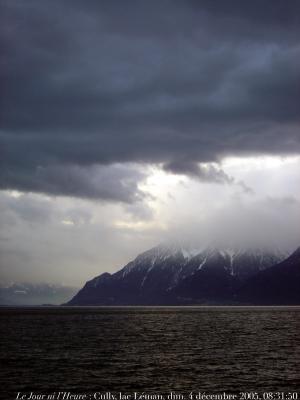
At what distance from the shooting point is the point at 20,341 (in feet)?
418

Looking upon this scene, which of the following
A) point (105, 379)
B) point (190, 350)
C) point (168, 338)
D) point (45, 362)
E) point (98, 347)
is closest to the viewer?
point (105, 379)

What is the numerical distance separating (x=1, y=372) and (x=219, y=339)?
68.0 meters

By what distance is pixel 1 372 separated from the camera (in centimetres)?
7669

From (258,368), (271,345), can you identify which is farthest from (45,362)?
(271,345)

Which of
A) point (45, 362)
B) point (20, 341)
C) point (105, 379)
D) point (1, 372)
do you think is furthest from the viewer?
point (20, 341)

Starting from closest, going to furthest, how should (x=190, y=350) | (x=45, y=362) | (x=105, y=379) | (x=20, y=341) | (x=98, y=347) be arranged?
(x=105, y=379), (x=45, y=362), (x=190, y=350), (x=98, y=347), (x=20, y=341)

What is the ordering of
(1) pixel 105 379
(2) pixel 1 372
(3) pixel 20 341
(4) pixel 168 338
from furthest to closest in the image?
(4) pixel 168 338
(3) pixel 20 341
(2) pixel 1 372
(1) pixel 105 379

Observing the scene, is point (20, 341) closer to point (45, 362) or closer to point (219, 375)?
point (45, 362)

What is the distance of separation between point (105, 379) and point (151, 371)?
9.23 m

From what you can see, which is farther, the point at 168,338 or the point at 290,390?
the point at 168,338

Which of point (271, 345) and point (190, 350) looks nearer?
point (190, 350)

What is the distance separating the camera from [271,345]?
379 feet

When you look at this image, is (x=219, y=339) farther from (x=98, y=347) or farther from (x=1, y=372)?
(x=1, y=372)

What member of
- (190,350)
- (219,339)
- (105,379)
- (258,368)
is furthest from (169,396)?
(219,339)
